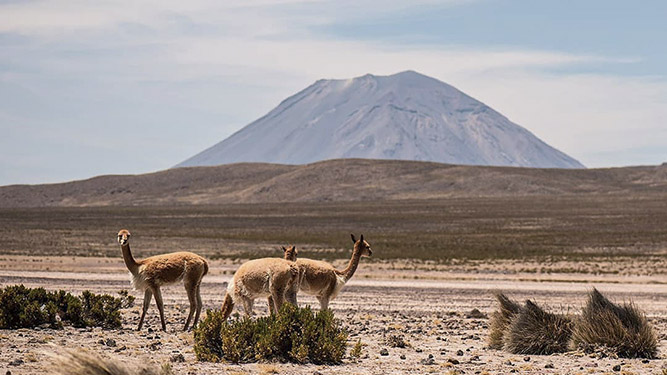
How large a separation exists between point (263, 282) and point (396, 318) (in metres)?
6.06

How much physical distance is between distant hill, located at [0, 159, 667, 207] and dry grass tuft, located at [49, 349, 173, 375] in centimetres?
12874

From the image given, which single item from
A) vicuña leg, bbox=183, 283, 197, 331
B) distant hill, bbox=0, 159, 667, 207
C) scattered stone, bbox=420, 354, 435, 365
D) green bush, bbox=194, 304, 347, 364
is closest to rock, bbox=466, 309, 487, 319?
scattered stone, bbox=420, 354, 435, 365

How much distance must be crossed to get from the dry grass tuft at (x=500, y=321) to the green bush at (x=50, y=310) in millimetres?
6241

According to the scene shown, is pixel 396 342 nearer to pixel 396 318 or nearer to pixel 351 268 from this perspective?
pixel 351 268

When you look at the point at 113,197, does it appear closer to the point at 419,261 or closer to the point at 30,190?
the point at 30,190

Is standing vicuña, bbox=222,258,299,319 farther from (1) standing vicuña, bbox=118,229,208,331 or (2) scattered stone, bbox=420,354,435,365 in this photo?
(2) scattered stone, bbox=420,354,435,365

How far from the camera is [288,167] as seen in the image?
169125 millimetres

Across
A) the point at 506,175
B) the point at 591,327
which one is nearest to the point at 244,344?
the point at 591,327

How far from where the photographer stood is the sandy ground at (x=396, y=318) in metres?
11.5

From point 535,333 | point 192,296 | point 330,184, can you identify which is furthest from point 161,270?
point 330,184

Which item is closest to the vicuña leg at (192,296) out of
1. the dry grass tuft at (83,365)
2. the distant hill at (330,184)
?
the dry grass tuft at (83,365)

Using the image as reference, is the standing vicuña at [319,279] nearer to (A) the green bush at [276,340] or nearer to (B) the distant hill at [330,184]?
(A) the green bush at [276,340]

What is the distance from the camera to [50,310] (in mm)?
14469

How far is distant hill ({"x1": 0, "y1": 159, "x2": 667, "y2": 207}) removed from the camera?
461 feet
